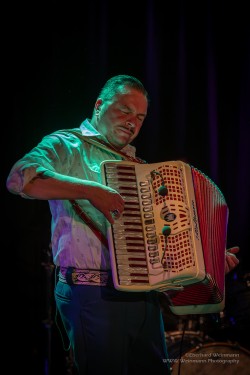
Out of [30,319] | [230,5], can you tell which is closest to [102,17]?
[230,5]

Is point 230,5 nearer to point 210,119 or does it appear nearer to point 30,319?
point 210,119

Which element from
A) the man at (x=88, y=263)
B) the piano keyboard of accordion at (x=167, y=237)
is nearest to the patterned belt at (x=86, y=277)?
the man at (x=88, y=263)

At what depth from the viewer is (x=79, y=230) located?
1.91 metres

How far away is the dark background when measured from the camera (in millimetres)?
3869

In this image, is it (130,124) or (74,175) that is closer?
(74,175)

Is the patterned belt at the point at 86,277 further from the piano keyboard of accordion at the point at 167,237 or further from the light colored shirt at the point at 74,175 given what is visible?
the piano keyboard of accordion at the point at 167,237

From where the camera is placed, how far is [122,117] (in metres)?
2.22

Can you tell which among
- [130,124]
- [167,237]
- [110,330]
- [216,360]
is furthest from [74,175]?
[216,360]

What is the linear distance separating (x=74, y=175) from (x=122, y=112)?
42 centimetres

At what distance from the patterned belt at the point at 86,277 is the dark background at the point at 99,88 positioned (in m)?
1.89

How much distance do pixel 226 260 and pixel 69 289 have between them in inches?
34.5

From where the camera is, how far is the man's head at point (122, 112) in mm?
2219

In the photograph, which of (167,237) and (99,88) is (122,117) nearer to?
(167,237)

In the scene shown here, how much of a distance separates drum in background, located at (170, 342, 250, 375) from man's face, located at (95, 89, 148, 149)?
2.03 m
